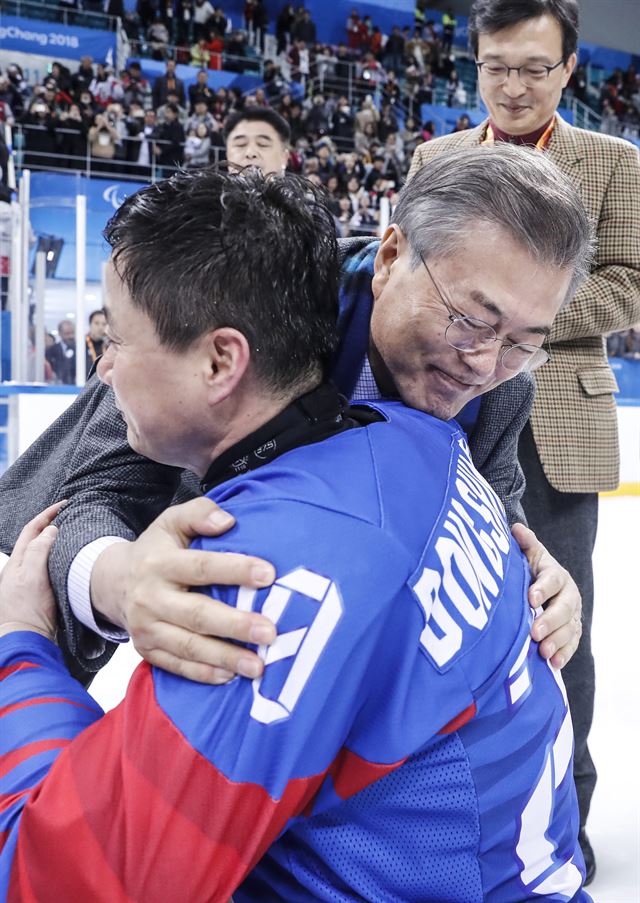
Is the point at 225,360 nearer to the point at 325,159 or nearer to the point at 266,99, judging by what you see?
the point at 325,159

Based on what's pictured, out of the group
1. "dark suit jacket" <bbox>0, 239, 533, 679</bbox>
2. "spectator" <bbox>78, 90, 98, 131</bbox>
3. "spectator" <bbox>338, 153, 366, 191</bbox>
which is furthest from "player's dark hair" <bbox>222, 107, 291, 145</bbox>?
"spectator" <bbox>338, 153, 366, 191</bbox>

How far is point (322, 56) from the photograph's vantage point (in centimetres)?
1471

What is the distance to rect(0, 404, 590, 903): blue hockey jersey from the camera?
1.98 ft

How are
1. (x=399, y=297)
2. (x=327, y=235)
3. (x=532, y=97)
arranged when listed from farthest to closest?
(x=532, y=97), (x=399, y=297), (x=327, y=235)

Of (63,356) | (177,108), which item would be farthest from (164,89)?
(63,356)

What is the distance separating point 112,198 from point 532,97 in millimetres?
7121

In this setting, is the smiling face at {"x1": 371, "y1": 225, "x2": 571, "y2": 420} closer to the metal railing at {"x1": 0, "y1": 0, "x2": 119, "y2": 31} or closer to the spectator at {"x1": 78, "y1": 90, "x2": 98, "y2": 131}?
the spectator at {"x1": 78, "y1": 90, "x2": 98, "y2": 131}

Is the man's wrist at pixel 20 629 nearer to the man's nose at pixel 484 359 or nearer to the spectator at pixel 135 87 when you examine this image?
the man's nose at pixel 484 359

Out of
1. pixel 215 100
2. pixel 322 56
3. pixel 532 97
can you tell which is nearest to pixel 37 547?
pixel 532 97

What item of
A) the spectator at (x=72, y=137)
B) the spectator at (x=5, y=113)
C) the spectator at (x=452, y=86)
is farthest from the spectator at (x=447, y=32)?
Result: the spectator at (x=5, y=113)

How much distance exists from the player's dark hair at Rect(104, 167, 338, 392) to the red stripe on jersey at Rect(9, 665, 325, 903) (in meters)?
0.32

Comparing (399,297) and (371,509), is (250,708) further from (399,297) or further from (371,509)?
(399,297)

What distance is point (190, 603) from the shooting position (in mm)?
652

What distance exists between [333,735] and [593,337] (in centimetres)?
141
